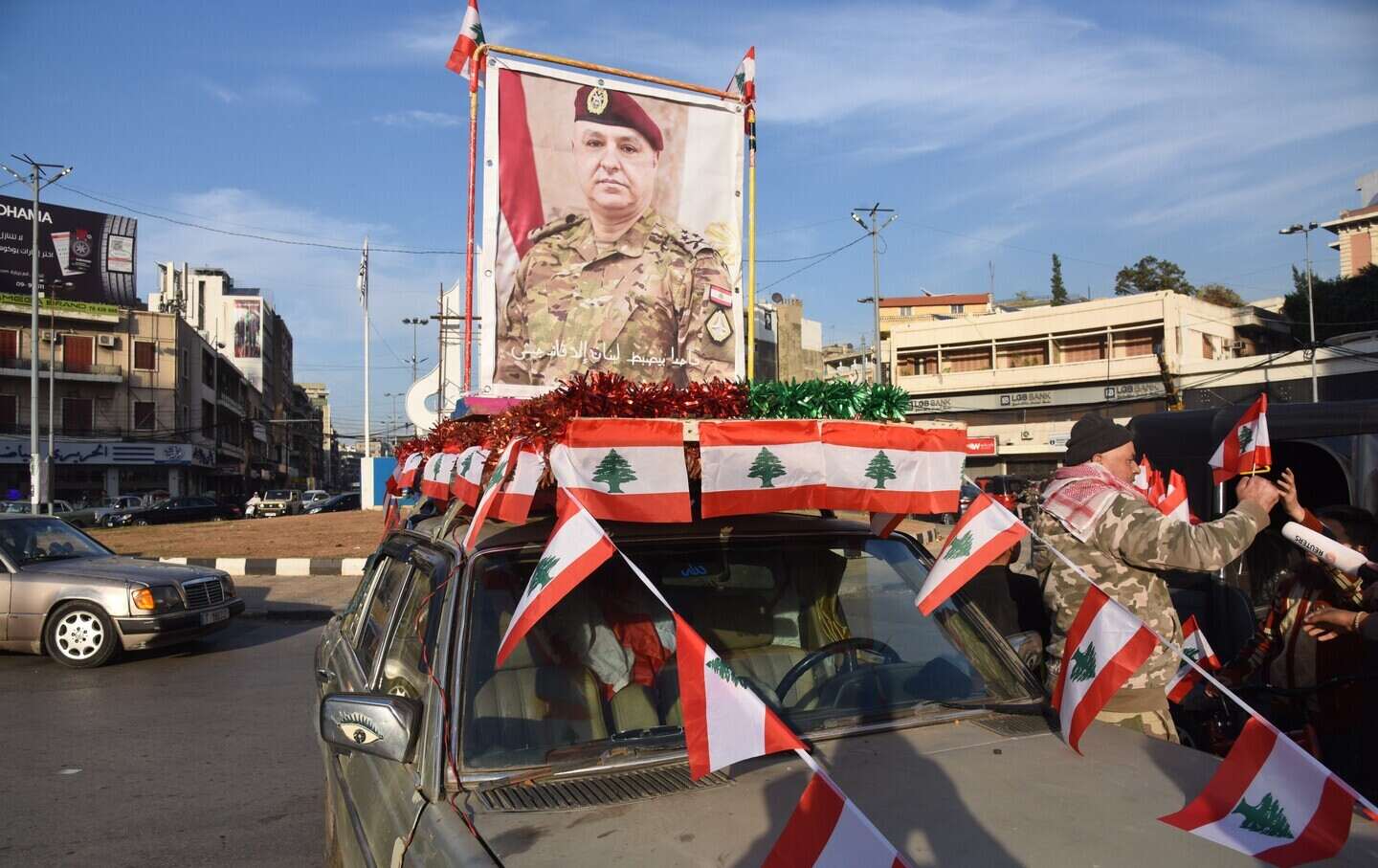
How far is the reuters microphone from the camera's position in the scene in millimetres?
3438

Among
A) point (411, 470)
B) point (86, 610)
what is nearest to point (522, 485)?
point (411, 470)

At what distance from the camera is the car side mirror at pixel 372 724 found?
2.34 metres

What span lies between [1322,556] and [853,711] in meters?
1.97

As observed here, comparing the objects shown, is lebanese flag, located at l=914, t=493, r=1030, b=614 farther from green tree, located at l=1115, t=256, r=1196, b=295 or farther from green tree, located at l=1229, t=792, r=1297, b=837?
→ green tree, located at l=1115, t=256, r=1196, b=295

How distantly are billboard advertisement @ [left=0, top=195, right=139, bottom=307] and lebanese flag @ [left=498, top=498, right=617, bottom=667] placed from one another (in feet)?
198

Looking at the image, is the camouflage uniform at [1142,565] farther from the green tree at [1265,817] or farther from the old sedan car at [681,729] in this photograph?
the green tree at [1265,817]

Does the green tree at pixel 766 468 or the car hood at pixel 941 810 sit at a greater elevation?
the green tree at pixel 766 468

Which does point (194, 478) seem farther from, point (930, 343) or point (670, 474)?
point (670, 474)

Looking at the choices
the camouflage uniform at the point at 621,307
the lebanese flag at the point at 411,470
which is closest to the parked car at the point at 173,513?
the lebanese flag at the point at 411,470

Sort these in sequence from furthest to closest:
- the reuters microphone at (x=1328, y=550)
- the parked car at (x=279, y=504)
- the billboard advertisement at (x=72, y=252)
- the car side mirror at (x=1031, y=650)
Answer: the billboard advertisement at (x=72, y=252) → the parked car at (x=279, y=504) → the reuters microphone at (x=1328, y=550) → the car side mirror at (x=1031, y=650)

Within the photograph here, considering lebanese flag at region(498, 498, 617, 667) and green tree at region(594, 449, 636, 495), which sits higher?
green tree at region(594, 449, 636, 495)

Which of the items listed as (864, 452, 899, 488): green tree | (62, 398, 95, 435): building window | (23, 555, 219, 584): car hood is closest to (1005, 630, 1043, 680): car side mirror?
(864, 452, 899, 488): green tree

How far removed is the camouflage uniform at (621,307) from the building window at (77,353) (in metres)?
57.1

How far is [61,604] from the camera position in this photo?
9.15m
